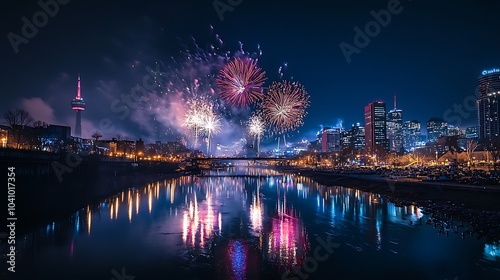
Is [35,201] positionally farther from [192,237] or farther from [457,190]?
[457,190]

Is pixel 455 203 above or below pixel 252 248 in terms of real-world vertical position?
above

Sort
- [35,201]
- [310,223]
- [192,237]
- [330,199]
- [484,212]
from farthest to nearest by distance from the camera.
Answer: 1. [330,199]
2. [35,201]
3. [310,223]
4. [484,212]
5. [192,237]

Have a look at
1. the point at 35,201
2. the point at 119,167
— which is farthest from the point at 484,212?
the point at 119,167

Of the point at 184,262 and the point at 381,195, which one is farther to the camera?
the point at 381,195

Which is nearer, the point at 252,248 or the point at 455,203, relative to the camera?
the point at 252,248
